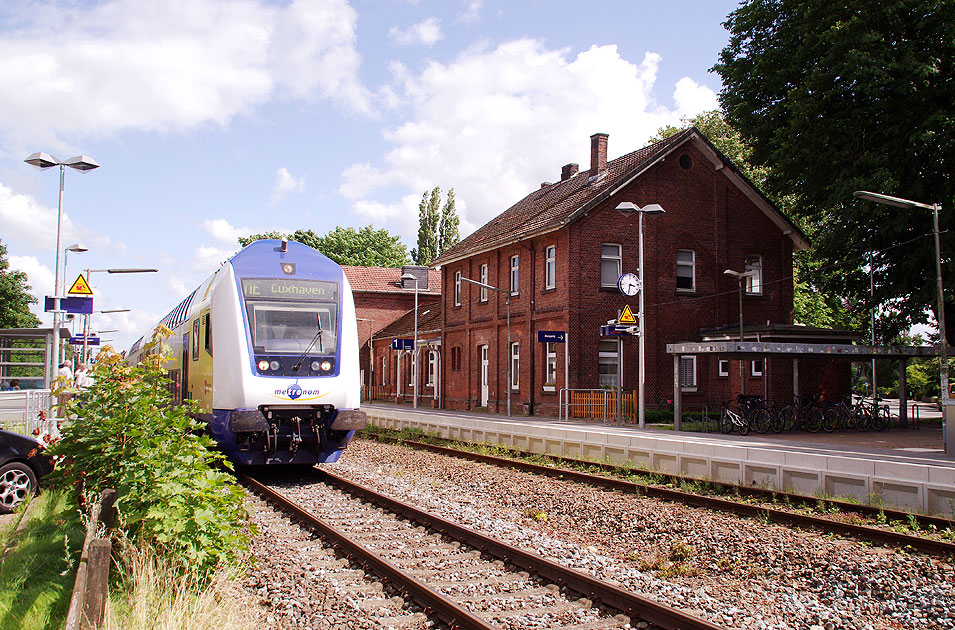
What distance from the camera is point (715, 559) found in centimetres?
810

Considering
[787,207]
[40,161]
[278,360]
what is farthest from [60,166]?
[787,207]

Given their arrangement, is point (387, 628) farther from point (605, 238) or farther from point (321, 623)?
point (605, 238)

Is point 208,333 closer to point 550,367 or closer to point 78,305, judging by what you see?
point 78,305

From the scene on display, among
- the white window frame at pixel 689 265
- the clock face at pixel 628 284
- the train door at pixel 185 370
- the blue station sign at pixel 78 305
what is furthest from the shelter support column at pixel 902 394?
the blue station sign at pixel 78 305

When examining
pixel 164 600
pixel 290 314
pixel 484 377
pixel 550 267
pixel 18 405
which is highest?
pixel 550 267

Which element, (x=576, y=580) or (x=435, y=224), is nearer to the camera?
(x=576, y=580)

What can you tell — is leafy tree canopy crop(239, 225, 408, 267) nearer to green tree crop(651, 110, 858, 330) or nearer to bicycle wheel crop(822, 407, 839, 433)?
green tree crop(651, 110, 858, 330)

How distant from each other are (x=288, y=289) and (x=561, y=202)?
21.2m

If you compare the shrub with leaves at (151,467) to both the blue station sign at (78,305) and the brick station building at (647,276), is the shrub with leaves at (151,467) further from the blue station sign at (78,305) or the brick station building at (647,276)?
the brick station building at (647,276)

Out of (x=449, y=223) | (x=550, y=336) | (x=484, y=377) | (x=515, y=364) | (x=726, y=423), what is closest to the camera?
(x=726, y=423)

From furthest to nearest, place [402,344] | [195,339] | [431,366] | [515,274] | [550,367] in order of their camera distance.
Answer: [431,366], [402,344], [515,274], [550,367], [195,339]

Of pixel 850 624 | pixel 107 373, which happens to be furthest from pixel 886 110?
pixel 107 373

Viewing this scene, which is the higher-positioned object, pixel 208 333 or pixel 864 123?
pixel 864 123

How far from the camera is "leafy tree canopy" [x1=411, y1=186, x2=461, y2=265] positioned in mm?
76312
